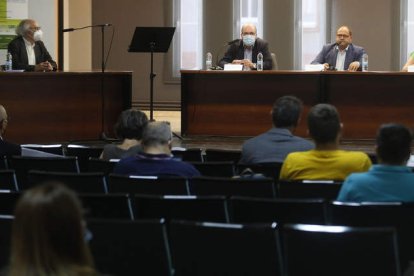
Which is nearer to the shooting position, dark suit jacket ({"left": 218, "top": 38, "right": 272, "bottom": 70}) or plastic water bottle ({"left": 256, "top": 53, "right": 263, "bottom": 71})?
plastic water bottle ({"left": 256, "top": 53, "right": 263, "bottom": 71})

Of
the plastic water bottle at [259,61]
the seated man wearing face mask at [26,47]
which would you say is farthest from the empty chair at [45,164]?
the plastic water bottle at [259,61]

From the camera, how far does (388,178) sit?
11.2ft

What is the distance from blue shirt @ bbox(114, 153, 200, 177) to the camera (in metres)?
4.16

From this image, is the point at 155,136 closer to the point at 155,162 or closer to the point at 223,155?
the point at 155,162

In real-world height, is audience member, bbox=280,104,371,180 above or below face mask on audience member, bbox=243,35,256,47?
below

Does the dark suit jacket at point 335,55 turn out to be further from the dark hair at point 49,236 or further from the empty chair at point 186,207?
the dark hair at point 49,236

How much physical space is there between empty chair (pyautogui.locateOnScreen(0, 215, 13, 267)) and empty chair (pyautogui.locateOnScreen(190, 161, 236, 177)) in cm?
180

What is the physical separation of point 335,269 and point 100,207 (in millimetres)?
1061

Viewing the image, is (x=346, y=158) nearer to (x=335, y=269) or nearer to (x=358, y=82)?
(x=335, y=269)

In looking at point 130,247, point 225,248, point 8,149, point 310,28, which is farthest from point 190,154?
point 310,28

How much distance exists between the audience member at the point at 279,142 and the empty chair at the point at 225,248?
1883 millimetres

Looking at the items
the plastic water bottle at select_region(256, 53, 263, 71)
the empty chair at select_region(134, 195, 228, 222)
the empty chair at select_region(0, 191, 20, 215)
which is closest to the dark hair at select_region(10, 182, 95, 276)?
the empty chair at select_region(134, 195, 228, 222)

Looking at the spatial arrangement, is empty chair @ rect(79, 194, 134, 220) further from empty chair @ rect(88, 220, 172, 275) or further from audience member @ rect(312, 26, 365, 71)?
audience member @ rect(312, 26, 365, 71)

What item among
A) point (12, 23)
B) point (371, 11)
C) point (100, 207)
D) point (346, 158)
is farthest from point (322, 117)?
point (371, 11)
